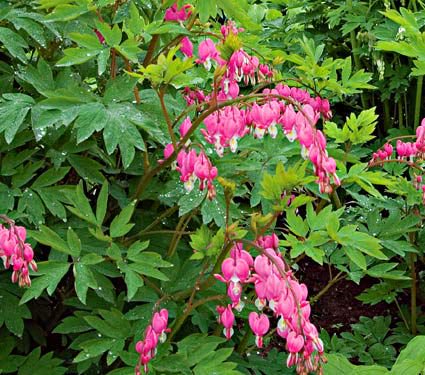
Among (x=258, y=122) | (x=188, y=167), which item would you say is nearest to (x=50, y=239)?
(x=188, y=167)

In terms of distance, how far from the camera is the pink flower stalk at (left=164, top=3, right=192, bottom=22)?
229 centimetres

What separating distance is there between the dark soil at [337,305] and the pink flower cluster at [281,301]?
258 cm

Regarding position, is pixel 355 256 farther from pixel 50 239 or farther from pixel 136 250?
A: pixel 50 239

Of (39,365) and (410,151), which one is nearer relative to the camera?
(39,365)

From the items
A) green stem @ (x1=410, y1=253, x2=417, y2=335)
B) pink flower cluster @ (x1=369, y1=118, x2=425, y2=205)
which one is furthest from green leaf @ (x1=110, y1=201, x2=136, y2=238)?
green stem @ (x1=410, y1=253, x2=417, y2=335)

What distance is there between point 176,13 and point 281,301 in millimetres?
1164

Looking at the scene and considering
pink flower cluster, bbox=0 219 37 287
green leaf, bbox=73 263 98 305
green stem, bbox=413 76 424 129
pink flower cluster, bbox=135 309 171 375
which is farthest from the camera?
green stem, bbox=413 76 424 129

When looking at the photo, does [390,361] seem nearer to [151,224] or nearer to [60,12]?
[151,224]

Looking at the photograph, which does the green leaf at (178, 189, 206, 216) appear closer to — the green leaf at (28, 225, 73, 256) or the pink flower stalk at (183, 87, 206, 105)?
the green leaf at (28, 225, 73, 256)

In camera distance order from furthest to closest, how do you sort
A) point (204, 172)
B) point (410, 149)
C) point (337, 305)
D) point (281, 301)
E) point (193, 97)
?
point (337, 305)
point (410, 149)
point (193, 97)
point (204, 172)
point (281, 301)

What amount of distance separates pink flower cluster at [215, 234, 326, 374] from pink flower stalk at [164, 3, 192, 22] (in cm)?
93

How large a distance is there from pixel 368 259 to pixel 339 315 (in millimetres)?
1250

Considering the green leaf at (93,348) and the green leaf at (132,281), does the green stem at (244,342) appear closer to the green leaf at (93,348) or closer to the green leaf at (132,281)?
the green leaf at (93,348)

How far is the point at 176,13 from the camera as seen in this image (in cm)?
229
